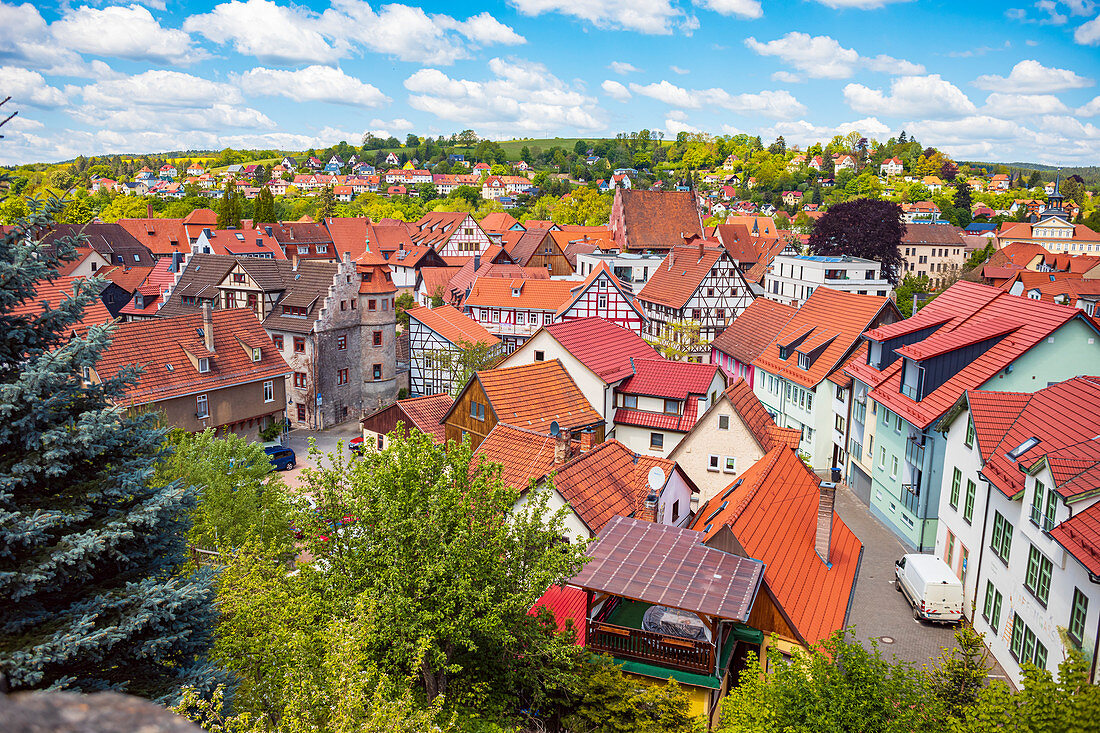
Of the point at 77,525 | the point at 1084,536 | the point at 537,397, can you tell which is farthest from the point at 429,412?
the point at 1084,536

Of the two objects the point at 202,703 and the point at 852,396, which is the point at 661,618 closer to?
the point at 202,703

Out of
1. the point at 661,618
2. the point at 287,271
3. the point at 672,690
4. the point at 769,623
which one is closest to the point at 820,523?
the point at 769,623

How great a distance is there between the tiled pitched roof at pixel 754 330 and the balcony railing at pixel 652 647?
33629 millimetres

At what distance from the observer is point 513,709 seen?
619 inches

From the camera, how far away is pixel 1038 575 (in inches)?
805

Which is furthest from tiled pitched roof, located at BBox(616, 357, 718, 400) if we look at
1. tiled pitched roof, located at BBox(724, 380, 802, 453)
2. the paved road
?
the paved road

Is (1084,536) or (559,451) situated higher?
(1084,536)

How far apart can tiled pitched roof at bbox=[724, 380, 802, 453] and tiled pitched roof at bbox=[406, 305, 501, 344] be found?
82.7 ft

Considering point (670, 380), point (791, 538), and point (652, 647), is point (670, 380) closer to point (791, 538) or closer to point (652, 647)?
point (791, 538)

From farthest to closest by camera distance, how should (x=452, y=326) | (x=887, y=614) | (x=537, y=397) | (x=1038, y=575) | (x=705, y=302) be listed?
(x=705, y=302) → (x=452, y=326) → (x=537, y=397) → (x=887, y=614) → (x=1038, y=575)

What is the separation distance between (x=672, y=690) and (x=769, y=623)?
4415 mm

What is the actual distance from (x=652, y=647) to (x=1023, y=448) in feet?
47.3

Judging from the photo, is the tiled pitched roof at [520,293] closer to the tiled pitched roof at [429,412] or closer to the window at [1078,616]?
the tiled pitched roof at [429,412]

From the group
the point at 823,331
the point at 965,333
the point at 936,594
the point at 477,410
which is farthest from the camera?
the point at 823,331
